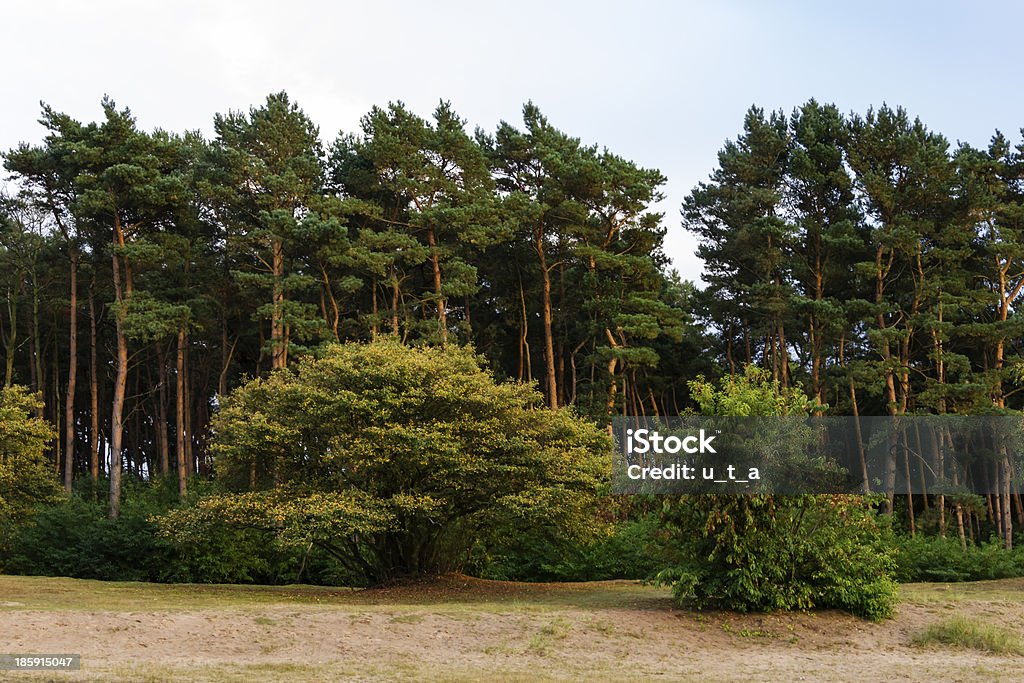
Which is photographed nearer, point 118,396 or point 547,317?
point 118,396

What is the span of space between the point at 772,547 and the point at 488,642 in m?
5.93

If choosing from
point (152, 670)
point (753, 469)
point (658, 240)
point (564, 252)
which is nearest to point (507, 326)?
point (564, 252)

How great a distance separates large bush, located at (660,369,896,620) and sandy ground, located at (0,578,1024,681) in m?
0.45

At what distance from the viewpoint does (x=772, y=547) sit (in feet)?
64.3

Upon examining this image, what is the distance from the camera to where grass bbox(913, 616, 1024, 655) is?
1862cm

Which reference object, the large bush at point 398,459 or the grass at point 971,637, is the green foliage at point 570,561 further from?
the grass at point 971,637

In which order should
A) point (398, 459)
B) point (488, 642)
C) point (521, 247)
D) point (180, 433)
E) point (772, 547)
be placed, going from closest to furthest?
point (488, 642)
point (772, 547)
point (398, 459)
point (180, 433)
point (521, 247)

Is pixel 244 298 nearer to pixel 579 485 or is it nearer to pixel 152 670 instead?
pixel 579 485

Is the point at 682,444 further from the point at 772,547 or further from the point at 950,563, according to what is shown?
the point at 950,563

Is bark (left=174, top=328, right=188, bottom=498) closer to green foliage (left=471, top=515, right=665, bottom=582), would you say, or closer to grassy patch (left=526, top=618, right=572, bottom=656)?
green foliage (left=471, top=515, right=665, bottom=582)

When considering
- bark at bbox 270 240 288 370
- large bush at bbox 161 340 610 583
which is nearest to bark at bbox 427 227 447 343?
bark at bbox 270 240 288 370

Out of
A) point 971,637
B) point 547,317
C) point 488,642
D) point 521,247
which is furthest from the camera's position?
point 521,247

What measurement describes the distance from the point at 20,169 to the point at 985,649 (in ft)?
122

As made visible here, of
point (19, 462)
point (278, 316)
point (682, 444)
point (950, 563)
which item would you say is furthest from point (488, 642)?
point (278, 316)
